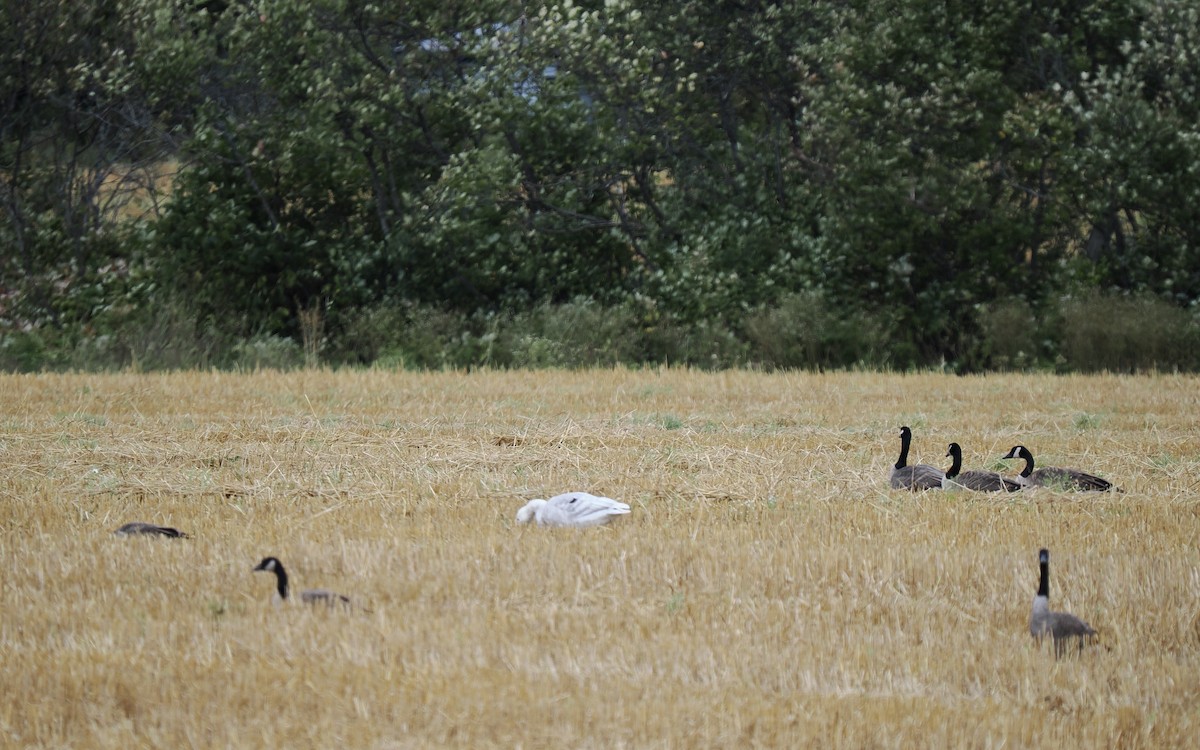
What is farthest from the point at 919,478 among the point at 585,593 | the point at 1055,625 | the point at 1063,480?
the point at 585,593

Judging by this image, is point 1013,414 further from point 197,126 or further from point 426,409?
→ point 197,126

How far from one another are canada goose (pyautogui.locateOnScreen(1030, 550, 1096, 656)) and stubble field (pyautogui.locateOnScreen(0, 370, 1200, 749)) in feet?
0.32

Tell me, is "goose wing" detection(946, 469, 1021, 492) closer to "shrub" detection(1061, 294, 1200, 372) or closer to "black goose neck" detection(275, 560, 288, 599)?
"black goose neck" detection(275, 560, 288, 599)

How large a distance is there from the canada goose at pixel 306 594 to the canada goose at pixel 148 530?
162cm

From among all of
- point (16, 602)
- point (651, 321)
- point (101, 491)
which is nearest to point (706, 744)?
point (16, 602)

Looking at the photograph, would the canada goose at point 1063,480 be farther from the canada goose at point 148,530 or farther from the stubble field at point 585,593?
the canada goose at point 148,530

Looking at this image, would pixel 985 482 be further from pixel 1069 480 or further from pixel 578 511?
pixel 578 511

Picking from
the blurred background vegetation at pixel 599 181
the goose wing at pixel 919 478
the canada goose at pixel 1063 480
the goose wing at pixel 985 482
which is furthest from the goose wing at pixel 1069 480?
the blurred background vegetation at pixel 599 181

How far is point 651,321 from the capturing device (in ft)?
81.8

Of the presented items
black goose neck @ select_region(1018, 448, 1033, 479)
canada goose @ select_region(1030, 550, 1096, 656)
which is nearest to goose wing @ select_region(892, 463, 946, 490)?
black goose neck @ select_region(1018, 448, 1033, 479)

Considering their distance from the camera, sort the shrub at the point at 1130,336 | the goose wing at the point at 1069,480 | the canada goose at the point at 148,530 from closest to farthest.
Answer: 1. the canada goose at the point at 148,530
2. the goose wing at the point at 1069,480
3. the shrub at the point at 1130,336

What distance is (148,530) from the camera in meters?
7.94

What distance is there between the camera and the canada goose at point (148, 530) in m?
7.90

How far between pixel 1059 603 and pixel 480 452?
18.7ft
